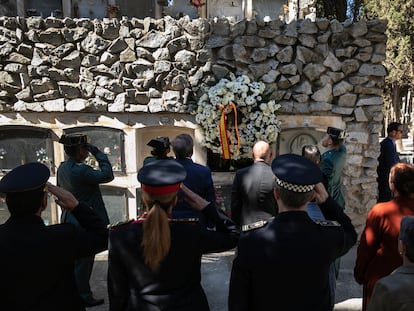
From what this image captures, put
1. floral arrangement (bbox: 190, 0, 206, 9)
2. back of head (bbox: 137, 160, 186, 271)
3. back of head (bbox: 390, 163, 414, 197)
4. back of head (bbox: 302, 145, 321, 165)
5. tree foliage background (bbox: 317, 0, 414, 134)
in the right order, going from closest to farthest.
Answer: back of head (bbox: 137, 160, 186, 271) → back of head (bbox: 390, 163, 414, 197) → back of head (bbox: 302, 145, 321, 165) → floral arrangement (bbox: 190, 0, 206, 9) → tree foliage background (bbox: 317, 0, 414, 134)

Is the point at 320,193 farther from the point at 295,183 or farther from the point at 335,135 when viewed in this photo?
the point at 335,135

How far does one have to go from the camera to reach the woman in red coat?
229cm

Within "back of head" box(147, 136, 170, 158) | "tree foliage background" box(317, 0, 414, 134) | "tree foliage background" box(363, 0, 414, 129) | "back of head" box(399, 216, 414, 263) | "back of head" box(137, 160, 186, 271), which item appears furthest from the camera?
"tree foliage background" box(363, 0, 414, 129)

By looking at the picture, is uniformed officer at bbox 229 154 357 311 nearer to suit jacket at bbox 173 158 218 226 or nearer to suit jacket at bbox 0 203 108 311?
suit jacket at bbox 0 203 108 311

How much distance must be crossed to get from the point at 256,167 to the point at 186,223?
4.52ft

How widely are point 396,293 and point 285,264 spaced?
0.44 metres

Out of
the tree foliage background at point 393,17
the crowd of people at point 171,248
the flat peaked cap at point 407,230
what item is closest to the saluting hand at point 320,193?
the crowd of people at point 171,248

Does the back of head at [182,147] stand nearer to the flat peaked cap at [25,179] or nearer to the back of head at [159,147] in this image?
the back of head at [159,147]

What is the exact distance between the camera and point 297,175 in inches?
66.3

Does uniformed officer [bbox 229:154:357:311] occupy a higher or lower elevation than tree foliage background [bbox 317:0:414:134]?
lower

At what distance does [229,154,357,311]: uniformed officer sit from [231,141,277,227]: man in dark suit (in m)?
1.24

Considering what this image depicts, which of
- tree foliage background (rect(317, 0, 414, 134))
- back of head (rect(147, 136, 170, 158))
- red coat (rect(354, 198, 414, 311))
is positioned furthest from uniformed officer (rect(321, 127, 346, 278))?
tree foliage background (rect(317, 0, 414, 134))

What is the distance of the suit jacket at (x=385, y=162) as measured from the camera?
5500 mm

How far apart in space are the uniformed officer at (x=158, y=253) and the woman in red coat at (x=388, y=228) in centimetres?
111
